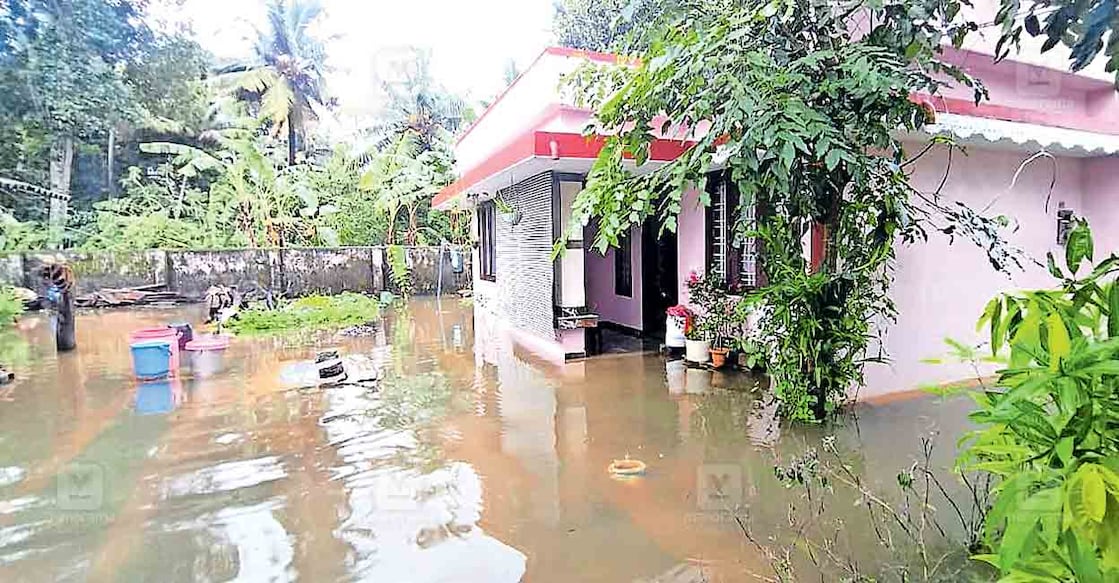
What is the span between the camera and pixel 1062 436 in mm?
1404

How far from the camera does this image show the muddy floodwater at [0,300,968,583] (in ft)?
11.8


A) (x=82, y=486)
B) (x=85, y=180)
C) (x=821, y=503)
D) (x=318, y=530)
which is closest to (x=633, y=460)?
(x=821, y=503)

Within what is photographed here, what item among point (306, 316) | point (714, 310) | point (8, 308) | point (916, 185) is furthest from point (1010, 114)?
point (8, 308)

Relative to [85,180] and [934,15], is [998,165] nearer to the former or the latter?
[934,15]

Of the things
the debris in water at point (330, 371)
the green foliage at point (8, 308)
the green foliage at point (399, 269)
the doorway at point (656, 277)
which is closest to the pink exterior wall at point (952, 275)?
the doorway at point (656, 277)

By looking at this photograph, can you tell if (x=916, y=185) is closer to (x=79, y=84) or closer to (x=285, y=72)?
(x=79, y=84)

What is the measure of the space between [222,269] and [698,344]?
14.7 meters

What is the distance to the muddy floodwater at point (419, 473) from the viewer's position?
3596mm

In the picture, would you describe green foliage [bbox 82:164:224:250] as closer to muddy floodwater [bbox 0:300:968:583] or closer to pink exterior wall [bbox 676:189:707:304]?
muddy floodwater [bbox 0:300:968:583]

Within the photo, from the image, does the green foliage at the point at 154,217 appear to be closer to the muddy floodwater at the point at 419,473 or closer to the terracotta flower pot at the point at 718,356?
the muddy floodwater at the point at 419,473

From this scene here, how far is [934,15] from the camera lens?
409 centimetres

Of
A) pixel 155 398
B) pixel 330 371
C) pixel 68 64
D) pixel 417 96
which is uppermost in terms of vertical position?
pixel 417 96

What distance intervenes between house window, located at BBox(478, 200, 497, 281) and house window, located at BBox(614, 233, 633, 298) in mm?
2713

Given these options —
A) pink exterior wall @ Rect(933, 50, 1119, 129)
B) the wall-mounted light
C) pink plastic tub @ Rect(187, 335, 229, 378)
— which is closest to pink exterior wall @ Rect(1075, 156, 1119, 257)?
the wall-mounted light
